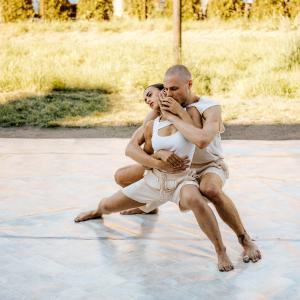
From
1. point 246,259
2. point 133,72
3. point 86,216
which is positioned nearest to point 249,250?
point 246,259

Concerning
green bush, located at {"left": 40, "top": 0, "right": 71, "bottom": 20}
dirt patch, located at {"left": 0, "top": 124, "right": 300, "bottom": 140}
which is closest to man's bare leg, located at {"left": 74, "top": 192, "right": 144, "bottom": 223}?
dirt patch, located at {"left": 0, "top": 124, "right": 300, "bottom": 140}

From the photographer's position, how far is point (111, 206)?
9.95 ft

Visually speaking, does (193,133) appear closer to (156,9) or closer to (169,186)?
(169,186)

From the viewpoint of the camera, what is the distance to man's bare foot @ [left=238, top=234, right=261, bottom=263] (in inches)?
104

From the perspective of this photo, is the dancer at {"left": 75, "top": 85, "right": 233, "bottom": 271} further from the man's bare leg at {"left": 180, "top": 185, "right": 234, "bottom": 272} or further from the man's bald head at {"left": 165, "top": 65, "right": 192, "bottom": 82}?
the man's bald head at {"left": 165, "top": 65, "right": 192, "bottom": 82}

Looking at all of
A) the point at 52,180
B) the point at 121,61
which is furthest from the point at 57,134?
the point at 121,61

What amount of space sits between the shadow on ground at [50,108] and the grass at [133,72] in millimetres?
14

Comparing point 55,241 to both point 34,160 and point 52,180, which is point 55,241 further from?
point 34,160

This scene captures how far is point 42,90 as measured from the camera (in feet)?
33.2

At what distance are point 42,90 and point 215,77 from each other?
2802 mm

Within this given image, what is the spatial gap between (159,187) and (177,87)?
0.43 meters

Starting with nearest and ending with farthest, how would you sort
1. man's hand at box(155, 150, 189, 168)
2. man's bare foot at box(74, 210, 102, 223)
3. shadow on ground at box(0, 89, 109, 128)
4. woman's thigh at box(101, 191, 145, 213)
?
man's hand at box(155, 150, 189, 168) < woman's thigh at box(101, 191, 145, 213) < man's bare foot at box(74, 210, 102, 223) < shadow on ground at box(0, 89, 109, 128)

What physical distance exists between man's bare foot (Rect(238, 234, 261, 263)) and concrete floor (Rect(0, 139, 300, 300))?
0.04 m

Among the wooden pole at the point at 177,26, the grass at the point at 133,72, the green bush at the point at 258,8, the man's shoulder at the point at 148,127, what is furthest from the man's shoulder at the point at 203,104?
the green bush at the point at 258,8
